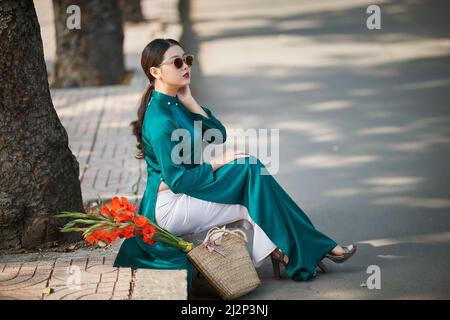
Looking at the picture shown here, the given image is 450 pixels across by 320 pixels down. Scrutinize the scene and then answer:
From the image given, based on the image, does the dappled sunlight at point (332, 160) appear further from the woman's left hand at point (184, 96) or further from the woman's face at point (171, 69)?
the woman's face at point (171, 69)

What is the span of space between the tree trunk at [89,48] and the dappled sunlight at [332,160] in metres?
4.79

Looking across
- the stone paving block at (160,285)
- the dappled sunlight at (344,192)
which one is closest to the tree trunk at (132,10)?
the dappled sunlight at (344,192)

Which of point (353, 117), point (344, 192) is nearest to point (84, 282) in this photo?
point (344, 192)

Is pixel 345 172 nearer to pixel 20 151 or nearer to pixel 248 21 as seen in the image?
pixel 20 151

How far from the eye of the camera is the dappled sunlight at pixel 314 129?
982 centimetres

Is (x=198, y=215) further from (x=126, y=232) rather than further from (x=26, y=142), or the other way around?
(x=26, y=142)

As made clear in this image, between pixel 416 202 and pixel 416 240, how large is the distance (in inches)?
38.5

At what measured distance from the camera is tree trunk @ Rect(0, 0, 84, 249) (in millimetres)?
5961

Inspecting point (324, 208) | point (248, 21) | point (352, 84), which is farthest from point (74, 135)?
point (248, 21)

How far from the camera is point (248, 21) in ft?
62.4

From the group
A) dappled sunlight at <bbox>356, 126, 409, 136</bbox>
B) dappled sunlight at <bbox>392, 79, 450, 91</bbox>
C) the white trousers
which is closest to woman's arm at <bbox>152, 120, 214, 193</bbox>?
the white trousers

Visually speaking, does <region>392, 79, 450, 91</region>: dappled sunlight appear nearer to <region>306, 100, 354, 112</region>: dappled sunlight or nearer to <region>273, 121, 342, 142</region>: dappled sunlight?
<region>306, 100, 354, 112</region>: dappled sunlight

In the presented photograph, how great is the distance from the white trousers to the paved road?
296 mm

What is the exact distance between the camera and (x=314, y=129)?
10.2 metres
